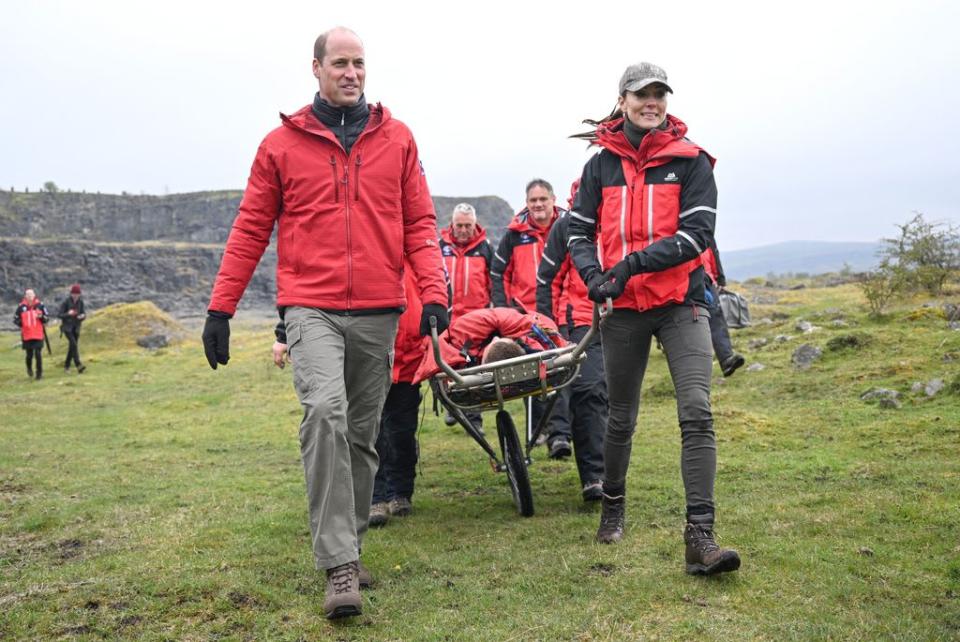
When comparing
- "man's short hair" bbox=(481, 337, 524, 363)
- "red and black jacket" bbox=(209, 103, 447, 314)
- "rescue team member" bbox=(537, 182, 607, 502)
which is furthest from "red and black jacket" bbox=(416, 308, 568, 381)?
"red and black jacket" bbox=(209, 103, 447, 314)

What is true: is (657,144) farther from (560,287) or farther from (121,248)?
(121,248)

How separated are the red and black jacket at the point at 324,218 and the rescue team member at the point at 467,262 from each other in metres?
4.51

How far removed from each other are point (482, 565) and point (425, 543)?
2.35 feet

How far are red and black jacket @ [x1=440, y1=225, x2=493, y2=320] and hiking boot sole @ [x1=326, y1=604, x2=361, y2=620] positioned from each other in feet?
17.7

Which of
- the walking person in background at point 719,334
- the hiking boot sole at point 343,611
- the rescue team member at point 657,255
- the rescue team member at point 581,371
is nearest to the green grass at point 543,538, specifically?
the hiking boot sole at point 343,611

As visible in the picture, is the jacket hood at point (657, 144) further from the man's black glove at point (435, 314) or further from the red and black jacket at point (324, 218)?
the man's black glove at point (435, 314)

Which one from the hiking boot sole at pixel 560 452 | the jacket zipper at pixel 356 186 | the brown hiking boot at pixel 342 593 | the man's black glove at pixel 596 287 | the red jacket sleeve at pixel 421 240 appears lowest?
the hiking boot sole at pixel 560 452

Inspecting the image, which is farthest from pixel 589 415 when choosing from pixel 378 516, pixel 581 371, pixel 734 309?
pixel 734 309

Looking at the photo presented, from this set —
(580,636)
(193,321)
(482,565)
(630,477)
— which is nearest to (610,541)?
(482,565)

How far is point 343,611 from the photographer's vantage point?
3.82 metres

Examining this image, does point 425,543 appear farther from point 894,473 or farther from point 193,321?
point 193,321

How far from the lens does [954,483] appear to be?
5.72 meters

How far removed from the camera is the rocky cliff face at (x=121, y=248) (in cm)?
7269

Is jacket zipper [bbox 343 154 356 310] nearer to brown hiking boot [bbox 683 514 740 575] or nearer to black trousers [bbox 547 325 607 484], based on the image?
brown hiking boot [bbox 683 514 740 575]
